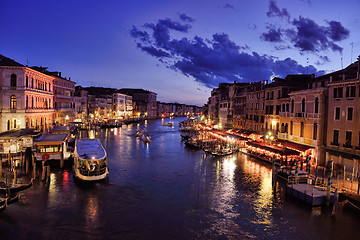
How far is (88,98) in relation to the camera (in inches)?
3622

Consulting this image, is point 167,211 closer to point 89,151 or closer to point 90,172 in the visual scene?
point 90,172

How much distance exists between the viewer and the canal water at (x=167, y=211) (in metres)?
14.1

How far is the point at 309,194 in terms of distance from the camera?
17.9 m

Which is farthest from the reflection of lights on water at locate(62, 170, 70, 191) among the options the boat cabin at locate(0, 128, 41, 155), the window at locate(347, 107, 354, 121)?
the window at locate(347, 107, 354, 121)

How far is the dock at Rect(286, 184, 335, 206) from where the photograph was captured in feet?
57.2

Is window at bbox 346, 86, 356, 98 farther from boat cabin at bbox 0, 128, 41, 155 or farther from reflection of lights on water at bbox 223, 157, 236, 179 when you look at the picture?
boat cabin at bbox 0, 128, 41, 155

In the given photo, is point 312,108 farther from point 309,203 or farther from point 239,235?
point 239,235

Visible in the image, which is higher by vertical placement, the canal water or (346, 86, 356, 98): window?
(346, 86, 356, 98): window

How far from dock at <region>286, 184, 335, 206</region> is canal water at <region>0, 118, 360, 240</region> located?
1.78 feet

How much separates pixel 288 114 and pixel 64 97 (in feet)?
151

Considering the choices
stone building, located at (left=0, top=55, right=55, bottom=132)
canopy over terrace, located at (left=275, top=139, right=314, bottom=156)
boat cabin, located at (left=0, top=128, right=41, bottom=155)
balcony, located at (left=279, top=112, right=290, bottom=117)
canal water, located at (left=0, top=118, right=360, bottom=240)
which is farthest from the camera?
stone building, located at (left=0, top=55, right=55, bottom=132)

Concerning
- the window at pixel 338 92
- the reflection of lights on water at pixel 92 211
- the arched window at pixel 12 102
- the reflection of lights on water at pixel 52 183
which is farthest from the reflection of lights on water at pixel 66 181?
the window at pixel 338 92

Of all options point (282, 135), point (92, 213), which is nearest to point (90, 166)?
point (92, 213)

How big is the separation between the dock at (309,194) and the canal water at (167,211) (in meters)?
0.54
